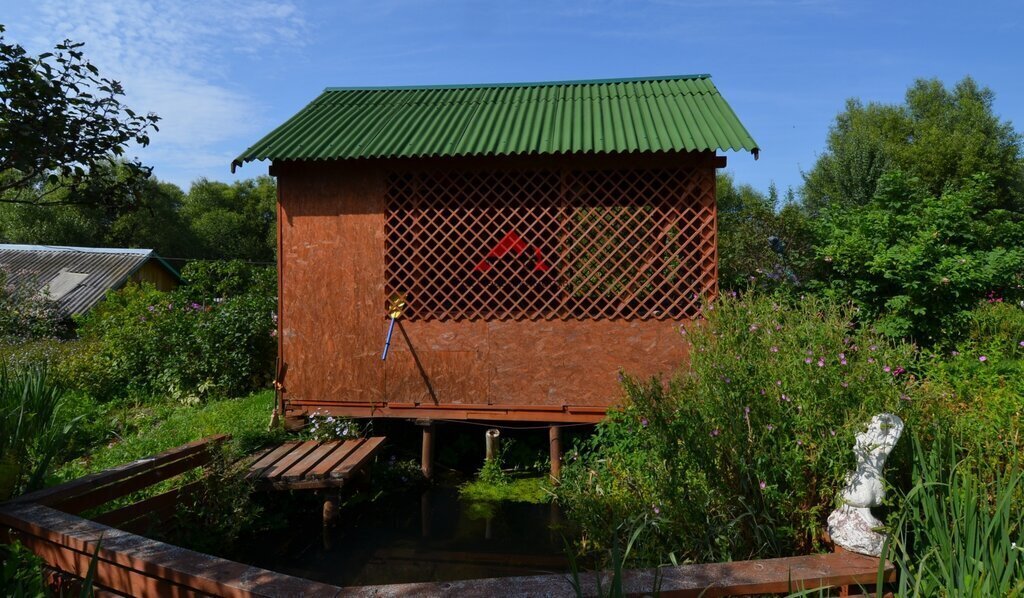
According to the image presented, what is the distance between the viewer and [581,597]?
6.62 ft

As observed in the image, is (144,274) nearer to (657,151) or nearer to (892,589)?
(657,151)

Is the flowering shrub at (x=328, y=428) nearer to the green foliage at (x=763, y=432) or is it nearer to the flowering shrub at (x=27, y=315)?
the green foliage at (x=763, y=432)

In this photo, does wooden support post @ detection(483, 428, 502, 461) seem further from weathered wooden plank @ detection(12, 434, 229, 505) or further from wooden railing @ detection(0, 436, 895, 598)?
wooden railing @ detection(0, 436, 895, 598)

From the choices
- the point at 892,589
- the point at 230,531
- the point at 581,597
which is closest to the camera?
the point at 581,597

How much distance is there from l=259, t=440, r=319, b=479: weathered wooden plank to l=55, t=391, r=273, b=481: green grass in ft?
1.21

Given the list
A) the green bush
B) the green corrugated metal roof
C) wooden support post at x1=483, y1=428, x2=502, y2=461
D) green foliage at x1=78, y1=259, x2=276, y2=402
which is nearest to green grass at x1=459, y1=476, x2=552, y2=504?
wooden support post at x1=483, y1=428, x2=502, y2=461

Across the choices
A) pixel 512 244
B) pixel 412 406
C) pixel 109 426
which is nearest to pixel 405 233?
pixel 512 244

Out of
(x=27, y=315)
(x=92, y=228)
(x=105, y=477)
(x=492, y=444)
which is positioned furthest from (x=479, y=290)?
(x=92, y=228)

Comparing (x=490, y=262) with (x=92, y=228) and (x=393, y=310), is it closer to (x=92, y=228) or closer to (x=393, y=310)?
(x=393, y=310)

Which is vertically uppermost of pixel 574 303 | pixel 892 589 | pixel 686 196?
pixel 686 196

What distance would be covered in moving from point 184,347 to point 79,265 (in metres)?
11.6

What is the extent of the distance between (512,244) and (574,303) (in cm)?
83

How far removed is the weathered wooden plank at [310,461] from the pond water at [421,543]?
0.53 m

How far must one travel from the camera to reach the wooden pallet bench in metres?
4.95
